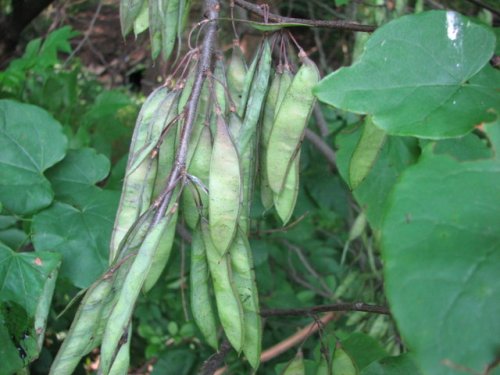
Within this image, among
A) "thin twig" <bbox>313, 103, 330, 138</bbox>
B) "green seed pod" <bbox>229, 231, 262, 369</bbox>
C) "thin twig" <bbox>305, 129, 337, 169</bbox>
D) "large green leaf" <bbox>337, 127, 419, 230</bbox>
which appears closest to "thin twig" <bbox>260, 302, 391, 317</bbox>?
"green seed pod" <bbox>229, 231, 262, 369</bbox>

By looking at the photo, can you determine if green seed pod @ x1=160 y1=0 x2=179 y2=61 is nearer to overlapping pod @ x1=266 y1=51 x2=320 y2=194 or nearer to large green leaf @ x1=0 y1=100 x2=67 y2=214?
overlapping pod @ x1=266 y1=51 x2=320 y2=194

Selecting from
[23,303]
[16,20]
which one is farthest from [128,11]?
[16,20]

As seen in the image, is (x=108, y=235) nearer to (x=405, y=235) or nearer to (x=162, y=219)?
(x=162, y=219)

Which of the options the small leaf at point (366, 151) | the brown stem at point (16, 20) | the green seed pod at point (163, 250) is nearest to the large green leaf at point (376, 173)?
the small leaf at point (366, 151)

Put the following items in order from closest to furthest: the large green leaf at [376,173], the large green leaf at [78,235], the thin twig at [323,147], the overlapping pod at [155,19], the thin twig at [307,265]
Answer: the overlapping pod at [155,19], the large green leaf at [78,235], the large green leaf at [376,173], the thin twig at [323,147], the thin twig at [307,265]

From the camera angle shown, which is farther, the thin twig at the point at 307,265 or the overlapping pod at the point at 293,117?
the thin twig at the point at 307,265

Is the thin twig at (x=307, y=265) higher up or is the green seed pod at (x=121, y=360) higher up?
the green seed pod at (x=121, y=360)

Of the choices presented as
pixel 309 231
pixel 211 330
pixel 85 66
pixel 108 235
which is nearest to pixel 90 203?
pixel 108 235

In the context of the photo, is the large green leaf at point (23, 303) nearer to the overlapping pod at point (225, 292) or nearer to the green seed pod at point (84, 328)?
the green seed pod at point (84, 328)
